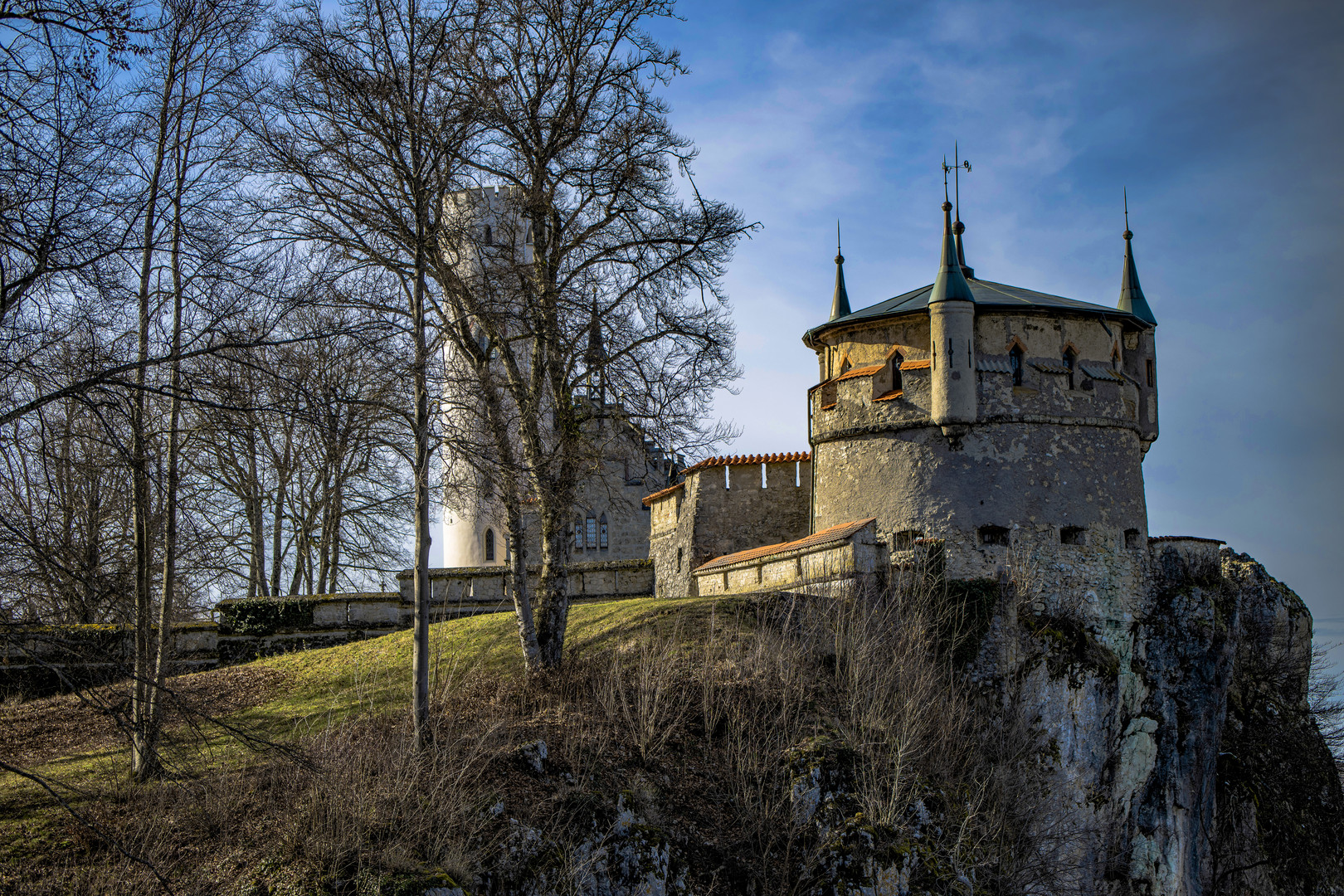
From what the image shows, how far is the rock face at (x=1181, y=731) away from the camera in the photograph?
19.6m

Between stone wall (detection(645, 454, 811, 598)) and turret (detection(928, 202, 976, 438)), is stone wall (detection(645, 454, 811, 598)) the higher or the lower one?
the lower one

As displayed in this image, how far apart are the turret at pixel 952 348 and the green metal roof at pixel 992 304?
59cm

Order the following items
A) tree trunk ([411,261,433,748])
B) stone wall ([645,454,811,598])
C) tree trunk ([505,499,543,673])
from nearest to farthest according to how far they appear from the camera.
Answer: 1. tree trunk ([411,261,433,748])
2. tree trunk ([505,499,543,673])
3. stone wall ([645,454,811,598])

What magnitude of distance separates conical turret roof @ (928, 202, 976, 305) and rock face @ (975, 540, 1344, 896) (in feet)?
19.6

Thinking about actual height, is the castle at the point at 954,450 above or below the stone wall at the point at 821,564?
above

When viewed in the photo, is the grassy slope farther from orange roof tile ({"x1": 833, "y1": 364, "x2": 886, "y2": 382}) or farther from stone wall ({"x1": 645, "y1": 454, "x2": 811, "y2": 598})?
orange roof tile ({"x1": 833, "y1": 364, "x2": 886, "y2": 382})

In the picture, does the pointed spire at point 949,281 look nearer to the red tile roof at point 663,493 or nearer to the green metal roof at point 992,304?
the green metal roof at point 992,304

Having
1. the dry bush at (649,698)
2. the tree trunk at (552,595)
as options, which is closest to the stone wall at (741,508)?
the tree trunk at (552,595)

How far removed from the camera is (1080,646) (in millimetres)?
20578

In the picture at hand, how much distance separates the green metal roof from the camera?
22.0 meters

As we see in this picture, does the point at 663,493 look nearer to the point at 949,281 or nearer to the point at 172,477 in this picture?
the point at 949,281

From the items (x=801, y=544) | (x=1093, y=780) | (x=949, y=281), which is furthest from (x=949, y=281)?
(x=1093, y=780)

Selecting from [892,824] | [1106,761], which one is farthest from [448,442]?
[1106,761]

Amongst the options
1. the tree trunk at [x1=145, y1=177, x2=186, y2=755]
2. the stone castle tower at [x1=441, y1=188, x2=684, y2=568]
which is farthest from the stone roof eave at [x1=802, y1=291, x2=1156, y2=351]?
the tree trunk at [x1=145, y1=177, x2=186, y2=755]
